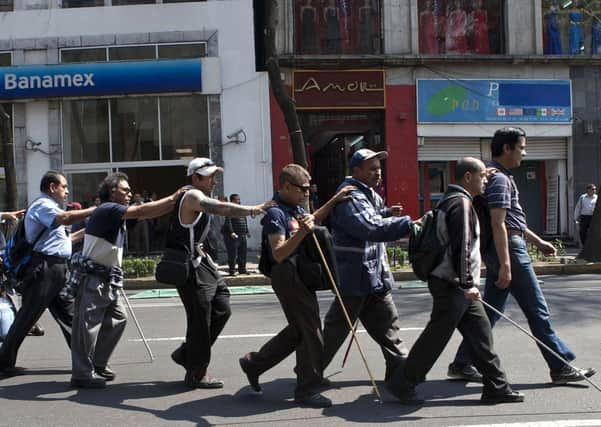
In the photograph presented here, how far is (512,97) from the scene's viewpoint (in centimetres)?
2050

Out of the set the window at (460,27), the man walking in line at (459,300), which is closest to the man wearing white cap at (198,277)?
the man walking in line at (459,300)

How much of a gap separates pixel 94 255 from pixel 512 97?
1688 cm

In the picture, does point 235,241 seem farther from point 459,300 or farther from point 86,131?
point 459,300

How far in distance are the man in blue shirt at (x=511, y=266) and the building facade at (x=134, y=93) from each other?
14027mm

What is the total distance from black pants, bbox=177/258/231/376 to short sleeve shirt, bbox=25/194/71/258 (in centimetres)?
158

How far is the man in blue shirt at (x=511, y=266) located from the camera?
5465 millimetres

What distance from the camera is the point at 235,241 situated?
49.1 ft

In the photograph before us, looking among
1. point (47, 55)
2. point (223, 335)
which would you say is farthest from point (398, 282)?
point (47, 55)

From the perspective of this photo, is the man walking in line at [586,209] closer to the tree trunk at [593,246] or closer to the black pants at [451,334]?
the tree trunk at [593,246]

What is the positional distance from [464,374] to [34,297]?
3.92 metres

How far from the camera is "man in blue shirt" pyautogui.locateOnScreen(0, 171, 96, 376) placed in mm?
6469

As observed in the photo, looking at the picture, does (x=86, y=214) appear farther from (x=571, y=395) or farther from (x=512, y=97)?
(x=512, y=97)

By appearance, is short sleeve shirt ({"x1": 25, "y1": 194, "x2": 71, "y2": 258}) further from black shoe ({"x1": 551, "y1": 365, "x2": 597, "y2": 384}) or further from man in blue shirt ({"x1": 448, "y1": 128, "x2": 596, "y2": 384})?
black shoe ({"x1": 551, "y1": 365, "x2": 597, "y2": 384})

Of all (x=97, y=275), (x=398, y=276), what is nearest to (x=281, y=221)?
(x=97, y=275)
